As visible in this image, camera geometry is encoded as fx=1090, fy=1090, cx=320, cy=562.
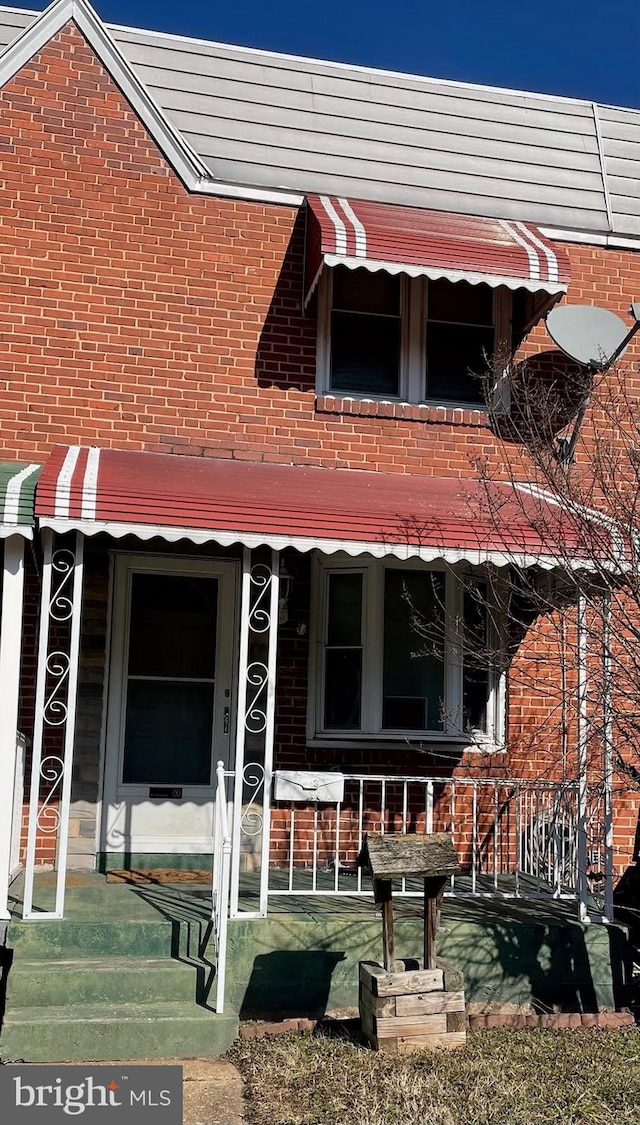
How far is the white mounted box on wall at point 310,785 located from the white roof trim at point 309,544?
1538 millimetres

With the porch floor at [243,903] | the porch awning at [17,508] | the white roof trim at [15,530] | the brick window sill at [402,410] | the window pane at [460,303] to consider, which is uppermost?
the window pane at [460,303]

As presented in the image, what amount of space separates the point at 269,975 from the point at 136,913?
932 mm

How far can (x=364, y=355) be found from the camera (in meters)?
9.62

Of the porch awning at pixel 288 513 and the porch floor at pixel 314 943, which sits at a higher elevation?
the porch awning at pixel 288 513

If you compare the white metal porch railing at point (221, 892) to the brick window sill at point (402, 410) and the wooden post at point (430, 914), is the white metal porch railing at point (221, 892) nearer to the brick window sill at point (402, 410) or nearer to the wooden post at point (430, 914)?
the wooden post at point (430, 914)

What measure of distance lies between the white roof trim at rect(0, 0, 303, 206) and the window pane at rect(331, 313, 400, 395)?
1.50 m

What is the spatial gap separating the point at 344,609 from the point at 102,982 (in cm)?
378

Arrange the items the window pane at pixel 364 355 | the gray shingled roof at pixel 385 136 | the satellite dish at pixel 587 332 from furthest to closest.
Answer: the gray shingled roof at pixel 385 136
the window pane at pixel 364 355
the satellite dish at pixel 587 332

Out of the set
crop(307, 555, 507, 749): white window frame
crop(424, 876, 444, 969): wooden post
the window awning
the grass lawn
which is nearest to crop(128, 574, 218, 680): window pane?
crop(307, 555, 507, 749): white window frame

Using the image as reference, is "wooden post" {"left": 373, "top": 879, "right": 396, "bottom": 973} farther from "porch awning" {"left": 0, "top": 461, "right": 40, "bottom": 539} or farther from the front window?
"porch awning" {"left": 0, "top": 461, "right": 40, "bottom": 539}

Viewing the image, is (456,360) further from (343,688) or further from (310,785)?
(310,785)

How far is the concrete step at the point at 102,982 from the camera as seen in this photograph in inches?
247

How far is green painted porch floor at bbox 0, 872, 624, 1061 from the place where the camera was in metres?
6.16

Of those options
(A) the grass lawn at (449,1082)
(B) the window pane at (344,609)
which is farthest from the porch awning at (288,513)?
(A) the grass lawn at (449,1082)
